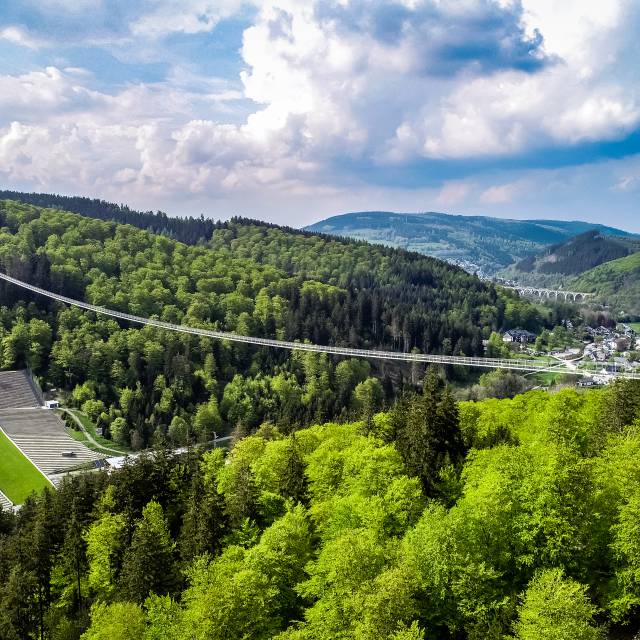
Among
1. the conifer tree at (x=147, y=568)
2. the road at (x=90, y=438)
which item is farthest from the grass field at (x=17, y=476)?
the conifer tree at (x=147, y=568)

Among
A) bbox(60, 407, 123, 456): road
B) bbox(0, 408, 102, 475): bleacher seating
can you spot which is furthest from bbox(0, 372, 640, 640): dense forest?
bbox(60, 407, 123, 456): road

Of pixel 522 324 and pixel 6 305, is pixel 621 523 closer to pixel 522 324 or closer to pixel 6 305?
pixel 6 305

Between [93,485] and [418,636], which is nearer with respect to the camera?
[418,636]

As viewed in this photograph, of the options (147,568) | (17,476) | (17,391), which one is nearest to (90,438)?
(17,476)

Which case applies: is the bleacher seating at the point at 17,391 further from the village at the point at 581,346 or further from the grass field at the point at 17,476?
the village at the point at 581,346

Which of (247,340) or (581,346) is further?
(581,346)

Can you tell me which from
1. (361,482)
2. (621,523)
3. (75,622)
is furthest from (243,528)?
(621,523)

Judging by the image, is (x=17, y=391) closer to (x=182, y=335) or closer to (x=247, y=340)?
(x=182, y=335)
